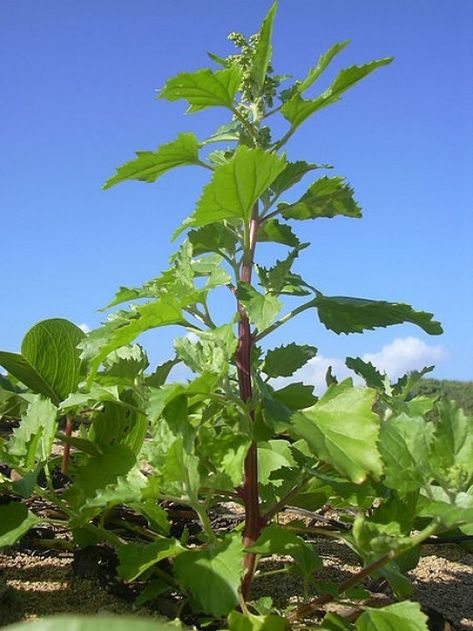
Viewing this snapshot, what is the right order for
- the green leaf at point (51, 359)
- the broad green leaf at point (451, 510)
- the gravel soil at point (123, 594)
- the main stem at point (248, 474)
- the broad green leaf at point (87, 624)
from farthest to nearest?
the green leaf at point (51, 359), the gravel soil at point (123, 594), the main stem at point (248, 474), the broad green leaf at point (451, 510), the broad green leaf at point (87, 624)

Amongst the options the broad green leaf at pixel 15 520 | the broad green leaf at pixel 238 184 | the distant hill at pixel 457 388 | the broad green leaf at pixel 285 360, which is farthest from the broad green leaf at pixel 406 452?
the distant hill at pixel 457 388

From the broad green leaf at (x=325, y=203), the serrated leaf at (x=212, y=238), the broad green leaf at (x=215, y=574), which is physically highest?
the broad green leaf at (x=325, y=203)

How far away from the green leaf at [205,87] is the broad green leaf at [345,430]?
59 cm

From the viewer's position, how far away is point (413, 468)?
113 cm

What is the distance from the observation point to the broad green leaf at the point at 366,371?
1523 millimetres

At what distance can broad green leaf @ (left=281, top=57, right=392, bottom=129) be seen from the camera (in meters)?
1.38

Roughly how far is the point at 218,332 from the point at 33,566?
778 mm

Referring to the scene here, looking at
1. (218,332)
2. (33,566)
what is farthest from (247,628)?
(33,566)

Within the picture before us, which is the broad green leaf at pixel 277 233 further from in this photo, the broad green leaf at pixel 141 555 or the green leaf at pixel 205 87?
the broad green leaf at pixel 141 555

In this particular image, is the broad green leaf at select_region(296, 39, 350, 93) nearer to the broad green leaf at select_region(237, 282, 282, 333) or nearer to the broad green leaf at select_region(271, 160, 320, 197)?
the broad green leaf at select_region(271, 160, 320, 197)

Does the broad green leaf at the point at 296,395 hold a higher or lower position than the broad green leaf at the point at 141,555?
higher

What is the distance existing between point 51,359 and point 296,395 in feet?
2.19

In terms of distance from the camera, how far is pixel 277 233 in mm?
1539

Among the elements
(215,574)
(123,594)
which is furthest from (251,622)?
(123,594)
